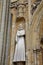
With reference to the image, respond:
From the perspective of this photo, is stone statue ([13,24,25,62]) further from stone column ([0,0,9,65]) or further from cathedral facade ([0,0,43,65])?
stone column ([0,0,9,65])

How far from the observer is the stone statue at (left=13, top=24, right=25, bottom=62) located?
13.8 ft

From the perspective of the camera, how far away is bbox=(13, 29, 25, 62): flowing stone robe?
13.8 ft

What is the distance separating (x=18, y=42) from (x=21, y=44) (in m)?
0.08

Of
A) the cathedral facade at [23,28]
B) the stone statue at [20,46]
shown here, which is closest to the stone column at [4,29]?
the cathedral facade at [23,28]

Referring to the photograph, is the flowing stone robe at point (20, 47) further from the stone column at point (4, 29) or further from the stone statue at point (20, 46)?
the stone column at point (4, 29)

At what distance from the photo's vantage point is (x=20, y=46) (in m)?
4.29

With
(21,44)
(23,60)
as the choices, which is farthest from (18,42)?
(23,60)

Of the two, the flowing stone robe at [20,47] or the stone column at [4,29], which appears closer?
the flowing stone robe at [20,47]

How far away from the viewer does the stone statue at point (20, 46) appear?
4199 millimetres

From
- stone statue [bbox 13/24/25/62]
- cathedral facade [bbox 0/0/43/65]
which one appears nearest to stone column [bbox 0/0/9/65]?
cathedral facade [bbox 0/0/43/65]

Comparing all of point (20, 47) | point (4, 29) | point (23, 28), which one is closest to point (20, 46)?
point (20, 47)

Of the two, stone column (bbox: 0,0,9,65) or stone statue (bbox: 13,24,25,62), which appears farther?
stone column (bbox: 0,0,9,65)

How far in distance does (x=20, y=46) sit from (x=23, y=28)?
390 mm

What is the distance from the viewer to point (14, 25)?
180 inches
